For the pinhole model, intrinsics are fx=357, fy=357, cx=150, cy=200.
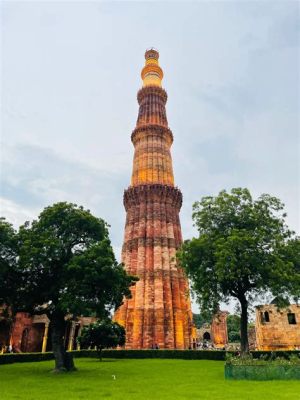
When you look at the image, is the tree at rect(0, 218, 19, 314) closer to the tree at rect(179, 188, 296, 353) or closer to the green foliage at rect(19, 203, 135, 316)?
the green foliage at rect(19, 203, 135, 316)

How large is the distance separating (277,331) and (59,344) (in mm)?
27255

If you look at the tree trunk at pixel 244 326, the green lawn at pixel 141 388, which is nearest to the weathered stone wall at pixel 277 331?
the tree trunk at pixel 244 326

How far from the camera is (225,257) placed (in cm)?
2216

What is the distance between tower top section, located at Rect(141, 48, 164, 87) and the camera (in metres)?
52.0

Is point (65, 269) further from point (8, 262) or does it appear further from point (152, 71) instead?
point (152, 71)

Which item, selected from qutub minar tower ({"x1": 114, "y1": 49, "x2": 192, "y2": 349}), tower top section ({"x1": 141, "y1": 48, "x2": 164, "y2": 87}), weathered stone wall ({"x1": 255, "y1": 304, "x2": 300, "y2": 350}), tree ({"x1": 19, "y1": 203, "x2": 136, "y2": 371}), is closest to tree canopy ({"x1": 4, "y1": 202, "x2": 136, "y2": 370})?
tree ({"x1": 19, "y1": 203, "x2": 136, "y2": 371})

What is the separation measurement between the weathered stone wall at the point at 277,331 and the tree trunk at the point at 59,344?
77.0ft

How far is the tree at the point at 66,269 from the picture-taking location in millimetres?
19047

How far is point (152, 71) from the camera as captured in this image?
52.7 m

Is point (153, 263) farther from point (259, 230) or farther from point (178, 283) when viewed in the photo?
point (259, 230)

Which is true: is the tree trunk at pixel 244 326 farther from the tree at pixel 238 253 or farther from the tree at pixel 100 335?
the tree at pixel 100 335

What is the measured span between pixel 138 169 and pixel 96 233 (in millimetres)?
23470

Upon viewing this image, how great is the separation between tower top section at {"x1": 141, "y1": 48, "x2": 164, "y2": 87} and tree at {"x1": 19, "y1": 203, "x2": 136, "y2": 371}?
115 ft

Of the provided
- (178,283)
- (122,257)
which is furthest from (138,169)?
(178,283)
